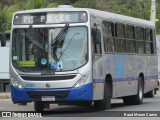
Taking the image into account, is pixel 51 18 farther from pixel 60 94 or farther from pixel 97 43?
pixel 60 94

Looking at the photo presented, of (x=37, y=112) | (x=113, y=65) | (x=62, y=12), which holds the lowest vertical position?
(x=37, y=112)

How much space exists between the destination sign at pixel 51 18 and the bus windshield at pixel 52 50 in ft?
0.89

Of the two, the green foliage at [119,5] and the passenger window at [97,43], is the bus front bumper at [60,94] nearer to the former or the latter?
the passenger window at [97,43]

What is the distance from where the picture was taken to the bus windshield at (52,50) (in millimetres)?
18781

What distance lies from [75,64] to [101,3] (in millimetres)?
51028

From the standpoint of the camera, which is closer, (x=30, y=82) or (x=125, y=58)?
(x=30, y=82)

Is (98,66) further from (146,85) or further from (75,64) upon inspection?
(146,85)

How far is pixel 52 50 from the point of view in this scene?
62.2 feet

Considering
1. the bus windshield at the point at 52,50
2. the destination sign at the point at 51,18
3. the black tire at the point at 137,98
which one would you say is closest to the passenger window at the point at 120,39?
the black tire at the point at 137,98

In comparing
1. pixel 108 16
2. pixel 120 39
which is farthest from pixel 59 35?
pixel 120 39

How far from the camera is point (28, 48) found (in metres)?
19.3

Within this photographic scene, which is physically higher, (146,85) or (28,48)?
(28,48)

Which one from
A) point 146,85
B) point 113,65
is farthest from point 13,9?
point 113,65

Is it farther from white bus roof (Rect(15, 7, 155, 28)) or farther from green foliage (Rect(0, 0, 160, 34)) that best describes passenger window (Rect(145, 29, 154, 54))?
green foliage (Rect(0, 0, 160, 34))
